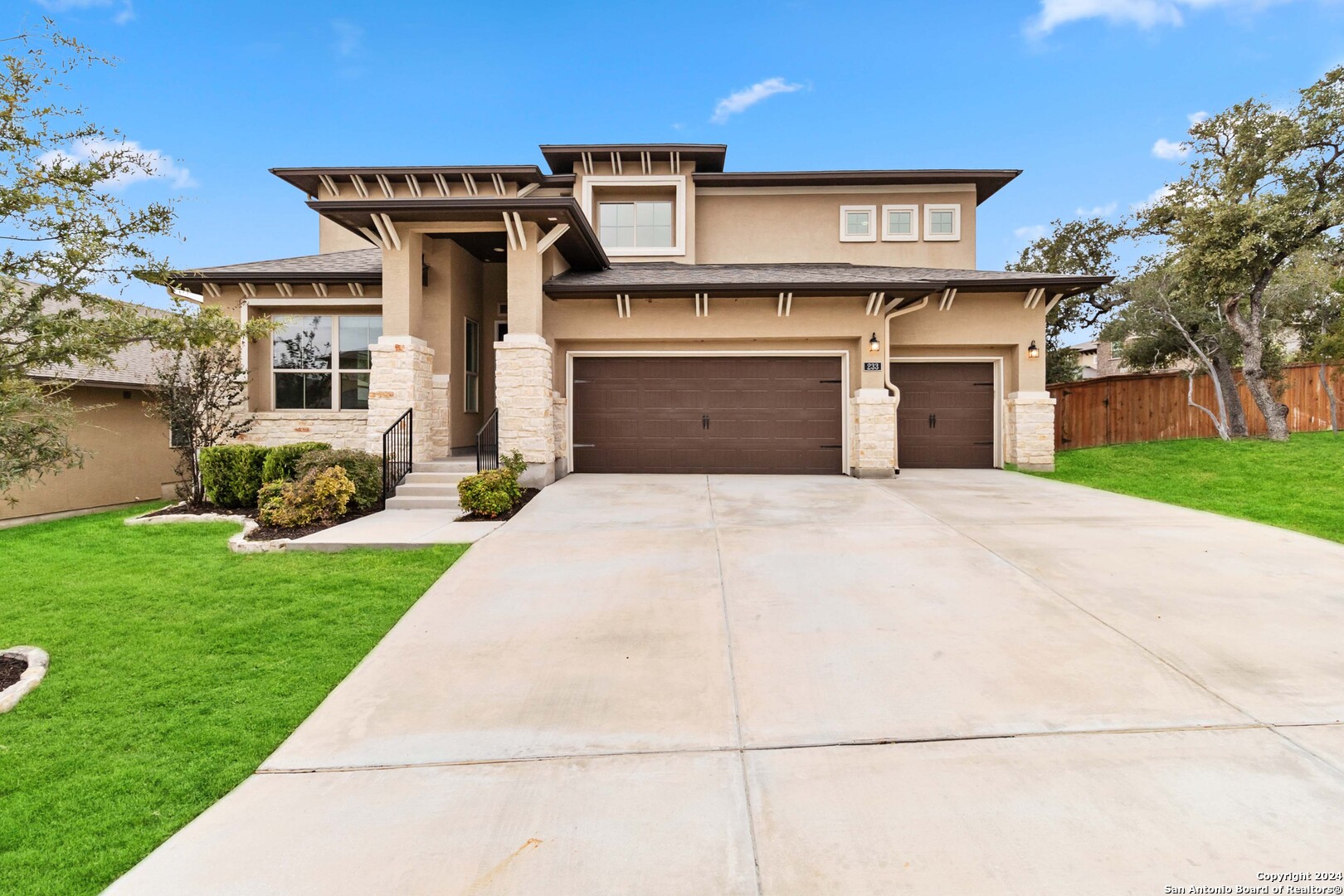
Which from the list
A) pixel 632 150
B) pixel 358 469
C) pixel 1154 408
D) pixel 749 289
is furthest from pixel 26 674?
pixel 1154 408

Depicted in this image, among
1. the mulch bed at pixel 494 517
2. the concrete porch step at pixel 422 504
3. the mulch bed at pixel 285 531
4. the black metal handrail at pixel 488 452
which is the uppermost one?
the black metal handrail at pixel 488 452

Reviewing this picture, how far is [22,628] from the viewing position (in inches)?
164

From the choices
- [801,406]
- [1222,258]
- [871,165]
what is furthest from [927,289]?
[1222,258]

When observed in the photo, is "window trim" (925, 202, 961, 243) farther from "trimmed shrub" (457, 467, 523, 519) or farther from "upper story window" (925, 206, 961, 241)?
"trimmed shrub" (457, 467, 523, 519)

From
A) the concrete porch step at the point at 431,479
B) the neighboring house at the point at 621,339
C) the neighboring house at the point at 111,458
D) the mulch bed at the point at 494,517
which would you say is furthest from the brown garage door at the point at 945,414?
the neighboring house at the point at 111,458

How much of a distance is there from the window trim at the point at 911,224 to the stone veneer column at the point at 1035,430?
448cm

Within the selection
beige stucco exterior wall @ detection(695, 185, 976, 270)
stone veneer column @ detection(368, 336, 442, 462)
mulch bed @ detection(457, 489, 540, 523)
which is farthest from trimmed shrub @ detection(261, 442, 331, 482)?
beige stucco exterior wall @ detection(695, 185, 976, 270)

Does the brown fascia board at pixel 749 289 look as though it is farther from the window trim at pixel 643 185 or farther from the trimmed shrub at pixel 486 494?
the trimmed shrub at pixel 486 494

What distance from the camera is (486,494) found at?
24.3 ft

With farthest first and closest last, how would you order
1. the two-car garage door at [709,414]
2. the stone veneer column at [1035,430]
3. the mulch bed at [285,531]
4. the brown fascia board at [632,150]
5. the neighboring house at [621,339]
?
1. the brown fascia board at [632,150]
2. the stone veneer column at [1035,430]
3. the two-car garage door at [709,414]
4. the neighboring house at [621,339]
5. the mulch bed at [285,531]

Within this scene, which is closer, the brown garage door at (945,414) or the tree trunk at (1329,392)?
the brown garage door at (945,414)

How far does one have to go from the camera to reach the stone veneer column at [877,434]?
1058 cm

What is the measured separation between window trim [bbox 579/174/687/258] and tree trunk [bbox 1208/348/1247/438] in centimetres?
1317

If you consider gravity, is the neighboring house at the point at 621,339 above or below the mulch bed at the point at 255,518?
above
